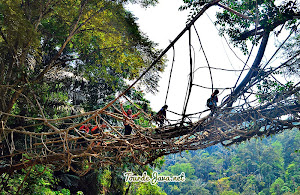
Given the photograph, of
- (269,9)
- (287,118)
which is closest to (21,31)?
(269,9)

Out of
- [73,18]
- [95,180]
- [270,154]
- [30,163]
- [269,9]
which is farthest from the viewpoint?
[270,154]

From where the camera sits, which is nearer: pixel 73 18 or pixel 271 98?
pixel 271 98

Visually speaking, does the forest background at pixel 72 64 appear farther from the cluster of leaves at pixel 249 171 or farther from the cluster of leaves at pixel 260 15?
the cluster of leaves at pixel 249 171

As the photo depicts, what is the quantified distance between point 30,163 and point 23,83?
1.52 meters

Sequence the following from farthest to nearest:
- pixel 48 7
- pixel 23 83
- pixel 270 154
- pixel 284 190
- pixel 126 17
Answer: pixel 270 154 → pixel 284 190 → pixel 126 17 → pixel 48 7 → pixel 23 83

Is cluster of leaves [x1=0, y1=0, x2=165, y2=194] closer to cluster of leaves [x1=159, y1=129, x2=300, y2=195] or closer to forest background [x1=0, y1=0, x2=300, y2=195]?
forest background [x1=0, y1=0, x2=300, y2=195]

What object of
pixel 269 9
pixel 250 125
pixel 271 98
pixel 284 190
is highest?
pixel 269 9

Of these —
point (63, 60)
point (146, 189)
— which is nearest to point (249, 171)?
point (146, 189)

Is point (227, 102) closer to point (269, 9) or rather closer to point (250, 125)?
point (250, 125)

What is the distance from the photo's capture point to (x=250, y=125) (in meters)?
3.14

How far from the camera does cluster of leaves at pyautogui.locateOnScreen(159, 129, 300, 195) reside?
26.1 metres

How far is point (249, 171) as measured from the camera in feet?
99.8

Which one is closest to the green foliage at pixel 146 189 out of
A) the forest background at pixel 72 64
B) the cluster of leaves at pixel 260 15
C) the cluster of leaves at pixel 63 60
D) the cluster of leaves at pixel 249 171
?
the forest background at pixel 72 64

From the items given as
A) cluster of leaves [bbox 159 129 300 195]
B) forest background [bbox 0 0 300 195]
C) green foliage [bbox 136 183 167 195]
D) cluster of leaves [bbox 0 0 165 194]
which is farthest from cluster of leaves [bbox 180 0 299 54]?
cluster of leaves [bbox 159 129 300 195]
